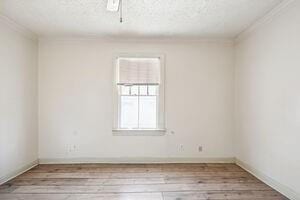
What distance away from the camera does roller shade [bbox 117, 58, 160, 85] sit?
217 inches

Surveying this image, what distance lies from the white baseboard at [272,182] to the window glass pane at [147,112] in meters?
1.99

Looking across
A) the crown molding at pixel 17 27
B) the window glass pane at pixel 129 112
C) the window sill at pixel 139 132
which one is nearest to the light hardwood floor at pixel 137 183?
the window sill at pixel 139 132

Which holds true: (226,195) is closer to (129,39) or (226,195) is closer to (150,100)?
(150,100)

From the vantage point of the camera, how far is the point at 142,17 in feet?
13.7

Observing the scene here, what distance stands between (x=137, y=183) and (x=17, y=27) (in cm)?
337

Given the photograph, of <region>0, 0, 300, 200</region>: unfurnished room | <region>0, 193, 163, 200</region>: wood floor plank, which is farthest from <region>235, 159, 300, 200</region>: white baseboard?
<region>0, 193, 163, 200</region>: wood floor plank

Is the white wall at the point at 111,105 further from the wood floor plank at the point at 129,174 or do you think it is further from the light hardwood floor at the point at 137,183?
the wood floor plank at the point at 129,174

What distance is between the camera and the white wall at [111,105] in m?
5.46

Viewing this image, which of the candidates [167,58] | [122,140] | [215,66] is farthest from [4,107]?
[215,66]

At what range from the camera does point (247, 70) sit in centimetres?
489

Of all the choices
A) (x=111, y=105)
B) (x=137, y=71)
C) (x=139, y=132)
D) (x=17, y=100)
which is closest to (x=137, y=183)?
(x=139, y=132)

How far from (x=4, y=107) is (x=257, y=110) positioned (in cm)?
419

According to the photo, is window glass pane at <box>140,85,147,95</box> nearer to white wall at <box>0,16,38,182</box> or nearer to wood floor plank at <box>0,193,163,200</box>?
white wall at <box>0,16,38,182</box>

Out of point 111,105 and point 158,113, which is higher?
point 111,105
